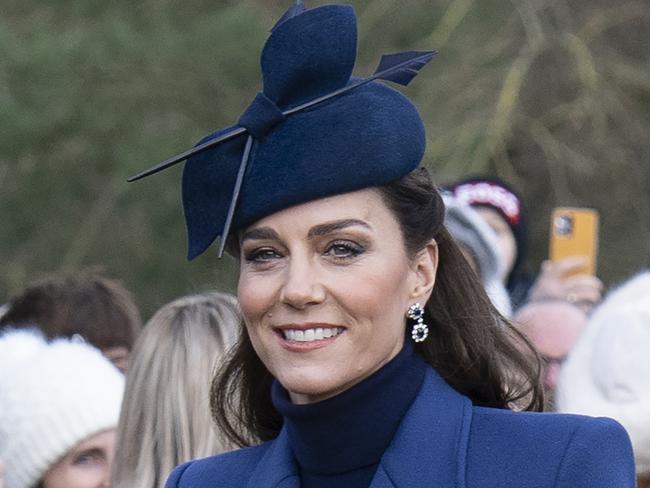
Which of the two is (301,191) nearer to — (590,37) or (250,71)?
(250,71)

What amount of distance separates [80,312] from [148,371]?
1.51 metres

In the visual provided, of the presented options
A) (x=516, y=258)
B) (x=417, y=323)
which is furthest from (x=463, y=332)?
(x=516, y=258)

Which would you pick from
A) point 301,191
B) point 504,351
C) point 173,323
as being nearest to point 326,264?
point 301,191

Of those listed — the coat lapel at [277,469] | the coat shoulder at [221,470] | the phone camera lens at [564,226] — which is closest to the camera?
the coat lapel at [277,469]

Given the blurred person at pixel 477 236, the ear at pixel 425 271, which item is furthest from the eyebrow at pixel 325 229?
the blurred person at pixel 477 236

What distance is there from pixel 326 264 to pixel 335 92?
13.4 inches

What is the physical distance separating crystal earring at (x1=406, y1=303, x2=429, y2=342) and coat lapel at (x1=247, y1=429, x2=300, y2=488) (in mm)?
361

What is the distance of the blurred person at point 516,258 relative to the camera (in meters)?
7.21

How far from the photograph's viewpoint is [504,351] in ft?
12.2

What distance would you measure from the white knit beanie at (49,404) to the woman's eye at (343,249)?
202cm

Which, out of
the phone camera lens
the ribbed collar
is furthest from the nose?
the phone camera lens

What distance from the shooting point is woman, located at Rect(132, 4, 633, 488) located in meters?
3.36

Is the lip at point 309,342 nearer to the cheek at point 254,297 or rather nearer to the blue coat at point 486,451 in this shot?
the cheek at point 254,297

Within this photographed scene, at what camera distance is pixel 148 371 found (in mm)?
4766
